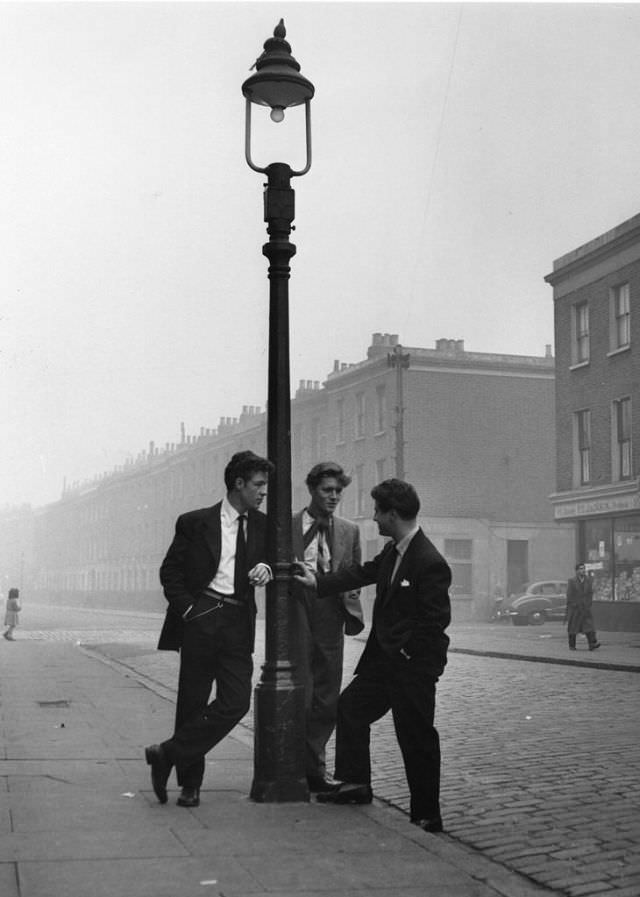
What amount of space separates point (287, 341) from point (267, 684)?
77.0 inches

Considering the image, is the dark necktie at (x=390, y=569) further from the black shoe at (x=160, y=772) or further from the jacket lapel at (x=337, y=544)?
the black shoe at (x=160, y=772)

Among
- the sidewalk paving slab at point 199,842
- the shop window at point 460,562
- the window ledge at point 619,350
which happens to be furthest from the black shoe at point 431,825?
the shop window at point 460,562

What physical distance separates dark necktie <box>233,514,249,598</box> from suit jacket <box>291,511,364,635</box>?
364 mm

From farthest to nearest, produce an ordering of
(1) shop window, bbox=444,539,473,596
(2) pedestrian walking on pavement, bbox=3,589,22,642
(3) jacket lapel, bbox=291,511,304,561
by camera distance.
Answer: (1) shop window, bbox=444,539,473,596
(2) pedestrian walking on pavement, bbox=3,589,22,642
(3) jacket lapel, bbox=291,511,304,561

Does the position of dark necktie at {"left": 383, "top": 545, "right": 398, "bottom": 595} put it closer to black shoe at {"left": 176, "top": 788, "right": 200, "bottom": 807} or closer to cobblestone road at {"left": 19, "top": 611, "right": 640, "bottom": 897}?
cobblestone road at {"left": 19, "top": 611, "right": 640, "bottom": 897}

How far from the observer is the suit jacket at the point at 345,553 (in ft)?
22.3

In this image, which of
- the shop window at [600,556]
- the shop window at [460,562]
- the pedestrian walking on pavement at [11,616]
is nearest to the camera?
the pedestrian walking on pavement at [11,616]

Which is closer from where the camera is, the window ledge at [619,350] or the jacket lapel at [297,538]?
the jacket lapel at [297,538]

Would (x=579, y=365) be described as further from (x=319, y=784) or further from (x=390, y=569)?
(x=390, y=569)

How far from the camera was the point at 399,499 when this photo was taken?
6090 mm

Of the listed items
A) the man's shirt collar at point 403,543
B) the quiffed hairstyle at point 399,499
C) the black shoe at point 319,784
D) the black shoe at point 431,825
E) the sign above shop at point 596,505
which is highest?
the sign above shop at point 596,505

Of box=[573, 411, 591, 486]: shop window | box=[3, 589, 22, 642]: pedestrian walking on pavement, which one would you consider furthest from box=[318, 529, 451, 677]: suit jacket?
box=[573, 411, 591, 486]: shop window

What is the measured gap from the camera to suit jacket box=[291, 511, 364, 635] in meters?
6.79

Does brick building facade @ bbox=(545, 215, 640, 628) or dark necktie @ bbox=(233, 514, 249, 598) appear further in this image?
brick building facade @ bbox=(545, 215, 640, 628)
